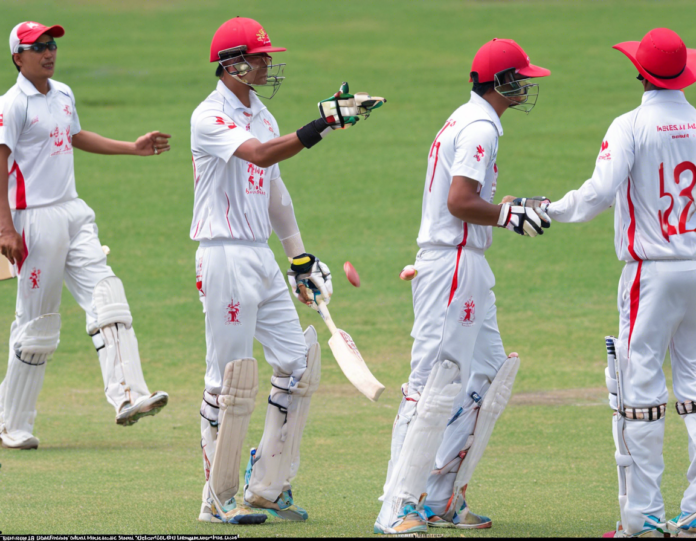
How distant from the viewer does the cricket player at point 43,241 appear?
6.70 meters

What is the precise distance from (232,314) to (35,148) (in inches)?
97.1

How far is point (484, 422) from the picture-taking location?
5258 millimetres

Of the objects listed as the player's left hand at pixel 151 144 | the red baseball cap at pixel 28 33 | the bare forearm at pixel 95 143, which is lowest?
the bare forearm at pixel 95 143

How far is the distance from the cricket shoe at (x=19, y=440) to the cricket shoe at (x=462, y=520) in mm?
3136

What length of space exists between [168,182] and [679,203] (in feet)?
→ 41.4

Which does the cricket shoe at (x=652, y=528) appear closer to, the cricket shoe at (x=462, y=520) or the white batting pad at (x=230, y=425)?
the cricket shoe at (x=462, y=520)

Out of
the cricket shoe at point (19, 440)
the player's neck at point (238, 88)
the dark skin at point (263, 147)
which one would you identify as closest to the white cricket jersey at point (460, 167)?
the dark skin at point (263, 147)

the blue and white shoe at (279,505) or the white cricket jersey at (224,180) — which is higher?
the white cricket jersey at (224,180)

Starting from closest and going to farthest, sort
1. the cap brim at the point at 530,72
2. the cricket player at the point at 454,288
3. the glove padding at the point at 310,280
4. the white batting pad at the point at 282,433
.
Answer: the cricket player at the point at 454,288, the cap brim at the point at 530,72, the white batting pad at the point at 282,433, the glove padding at the point at 310,280

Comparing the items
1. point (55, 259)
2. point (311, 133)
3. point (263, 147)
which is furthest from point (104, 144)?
point (311, 133)

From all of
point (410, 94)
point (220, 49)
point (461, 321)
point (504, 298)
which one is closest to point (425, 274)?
point (461, 321)

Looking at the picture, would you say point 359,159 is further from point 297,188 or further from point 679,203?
point 679,203

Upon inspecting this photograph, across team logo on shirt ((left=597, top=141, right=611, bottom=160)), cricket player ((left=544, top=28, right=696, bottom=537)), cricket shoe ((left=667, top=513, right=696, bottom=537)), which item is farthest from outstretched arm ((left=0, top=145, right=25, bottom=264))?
cricket shoe ((left=667, top=513, right=696, bottom=537))

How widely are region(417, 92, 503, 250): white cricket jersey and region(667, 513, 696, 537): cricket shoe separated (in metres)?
1.53
